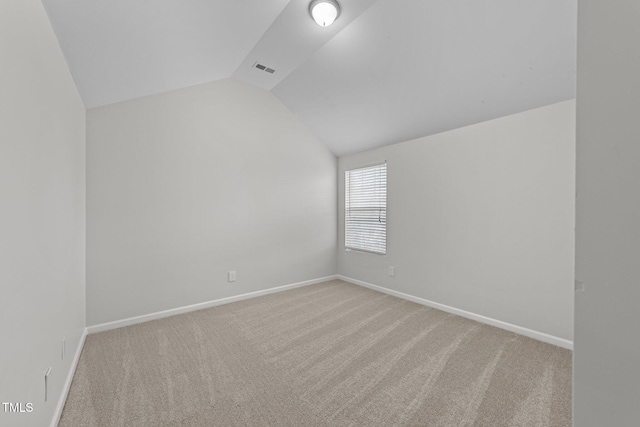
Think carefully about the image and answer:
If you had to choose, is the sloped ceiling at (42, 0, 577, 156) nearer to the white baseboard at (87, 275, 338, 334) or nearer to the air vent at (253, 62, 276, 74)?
the air vent at (253, 62, 276, 74)

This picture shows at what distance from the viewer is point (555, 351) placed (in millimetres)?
2154

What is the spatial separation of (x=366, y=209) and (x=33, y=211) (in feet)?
11.0

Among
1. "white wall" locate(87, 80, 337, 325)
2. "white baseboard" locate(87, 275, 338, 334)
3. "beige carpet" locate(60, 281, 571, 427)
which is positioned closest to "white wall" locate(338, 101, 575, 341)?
"beige carpet" locate(60, 281, 571, 427)

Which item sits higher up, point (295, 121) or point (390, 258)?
point (295, 121)

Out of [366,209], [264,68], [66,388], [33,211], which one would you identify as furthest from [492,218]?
[66,388]

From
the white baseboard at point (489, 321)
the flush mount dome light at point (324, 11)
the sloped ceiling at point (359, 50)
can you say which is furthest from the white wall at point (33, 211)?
the white baseboard at point (489, 321)

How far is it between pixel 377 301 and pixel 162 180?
2.78 meters

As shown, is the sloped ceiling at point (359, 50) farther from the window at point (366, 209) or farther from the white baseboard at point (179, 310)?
the white baseboard at point (179, 310)

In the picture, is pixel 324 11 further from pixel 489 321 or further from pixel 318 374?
pixel 489 321

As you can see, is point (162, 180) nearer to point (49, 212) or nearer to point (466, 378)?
point (49, 212)

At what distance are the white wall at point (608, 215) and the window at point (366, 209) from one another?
10.4 ft

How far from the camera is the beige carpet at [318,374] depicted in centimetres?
152

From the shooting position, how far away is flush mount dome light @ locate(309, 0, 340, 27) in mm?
1953

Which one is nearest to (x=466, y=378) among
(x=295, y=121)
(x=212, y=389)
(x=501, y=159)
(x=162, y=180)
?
(x=212, y=389)
